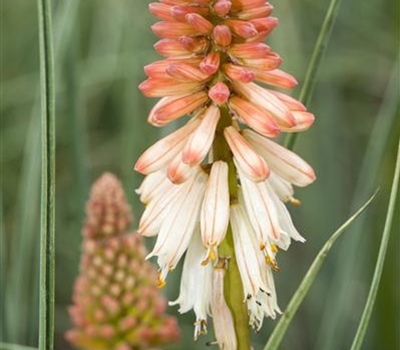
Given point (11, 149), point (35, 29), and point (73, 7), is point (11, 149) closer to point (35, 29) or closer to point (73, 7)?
point (35, 29)

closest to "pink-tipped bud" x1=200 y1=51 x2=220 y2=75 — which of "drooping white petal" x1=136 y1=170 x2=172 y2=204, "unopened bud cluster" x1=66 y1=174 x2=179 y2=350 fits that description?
"drooping white petal" x1=136 y1=170 x2=172 y2=204

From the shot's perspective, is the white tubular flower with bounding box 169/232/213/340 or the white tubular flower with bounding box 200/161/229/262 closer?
the white tubular flower with bounding box 200/161/229/262

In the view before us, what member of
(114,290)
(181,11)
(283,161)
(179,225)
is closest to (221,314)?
(179,225)

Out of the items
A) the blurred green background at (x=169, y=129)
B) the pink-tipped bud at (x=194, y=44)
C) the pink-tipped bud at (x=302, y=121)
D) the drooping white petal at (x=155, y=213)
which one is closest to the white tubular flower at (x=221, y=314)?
the drooping white petal at (x=155, y=213)

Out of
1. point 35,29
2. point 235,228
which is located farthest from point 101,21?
point 235,228

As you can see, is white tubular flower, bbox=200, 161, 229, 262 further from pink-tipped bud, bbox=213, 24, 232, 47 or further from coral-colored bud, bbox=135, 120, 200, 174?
pink-tipped bud, bbox=213, 24, 232, 47

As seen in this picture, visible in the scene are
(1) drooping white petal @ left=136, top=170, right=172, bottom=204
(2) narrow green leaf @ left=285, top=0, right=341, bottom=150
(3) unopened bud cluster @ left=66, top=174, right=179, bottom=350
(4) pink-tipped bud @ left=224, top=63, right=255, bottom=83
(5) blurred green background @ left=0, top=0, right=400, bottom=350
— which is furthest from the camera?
(5) blurred green background @ left=0, top=0, right=400, bottom=350

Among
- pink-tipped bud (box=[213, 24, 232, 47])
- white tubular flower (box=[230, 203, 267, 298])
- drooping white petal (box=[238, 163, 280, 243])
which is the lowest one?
white tubular flower (box=[230, 203, 267, 298])
